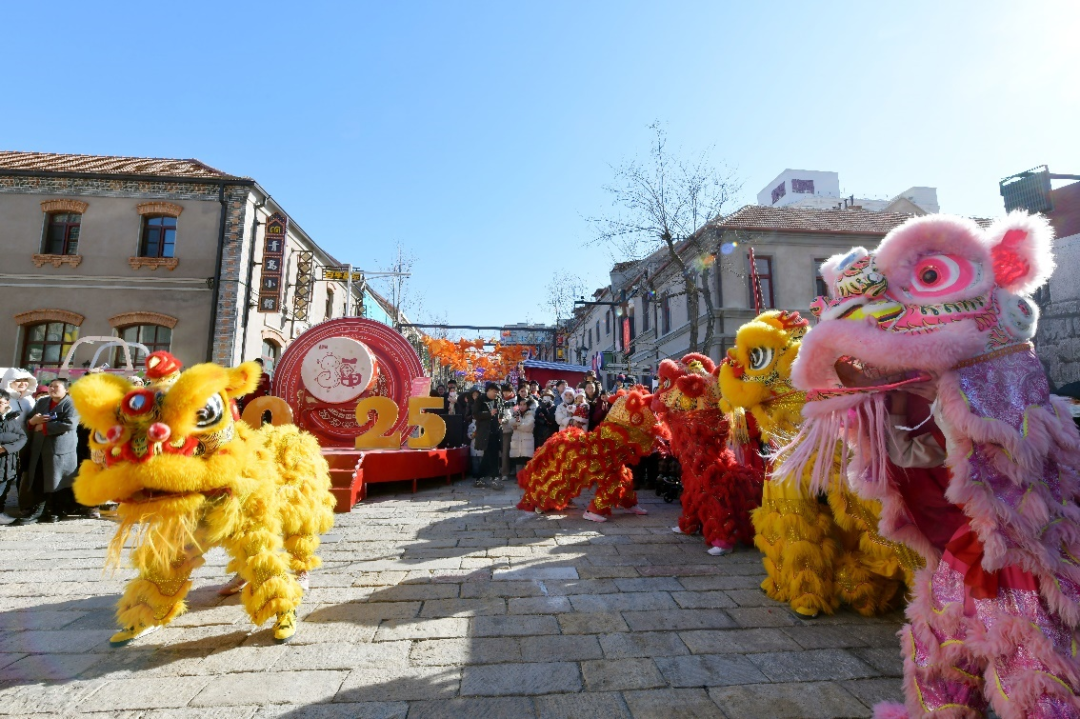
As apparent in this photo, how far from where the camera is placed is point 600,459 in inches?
206

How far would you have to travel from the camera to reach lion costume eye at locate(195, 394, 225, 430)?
2.48 metres

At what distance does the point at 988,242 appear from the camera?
1.74m

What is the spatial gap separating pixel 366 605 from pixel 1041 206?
10737mm

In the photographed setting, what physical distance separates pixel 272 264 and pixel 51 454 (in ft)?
34.3

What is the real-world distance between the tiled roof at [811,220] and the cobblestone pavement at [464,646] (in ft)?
48.3

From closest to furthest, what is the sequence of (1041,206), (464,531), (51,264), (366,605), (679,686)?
1. (679,686)
2. (366,605)
3. (464,531)
4. (1041,206)
5. (51,264)

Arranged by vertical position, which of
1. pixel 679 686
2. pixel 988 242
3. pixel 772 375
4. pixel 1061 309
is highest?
pixel 1061 309

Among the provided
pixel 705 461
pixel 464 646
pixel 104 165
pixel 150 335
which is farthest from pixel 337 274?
pixel 464 646

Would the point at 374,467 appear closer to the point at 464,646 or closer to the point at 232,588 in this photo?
the point at 232,588

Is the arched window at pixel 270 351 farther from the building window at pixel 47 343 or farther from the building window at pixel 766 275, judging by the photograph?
the building window at pixel 766 275

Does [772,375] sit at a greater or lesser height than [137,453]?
greater


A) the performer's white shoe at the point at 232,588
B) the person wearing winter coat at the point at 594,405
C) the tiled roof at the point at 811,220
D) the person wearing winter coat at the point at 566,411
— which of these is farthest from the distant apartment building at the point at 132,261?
the tiled roof at the point at 811,220

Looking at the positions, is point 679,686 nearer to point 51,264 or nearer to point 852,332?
point 852,332

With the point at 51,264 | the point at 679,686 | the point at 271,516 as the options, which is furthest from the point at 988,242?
the point at 51,264
